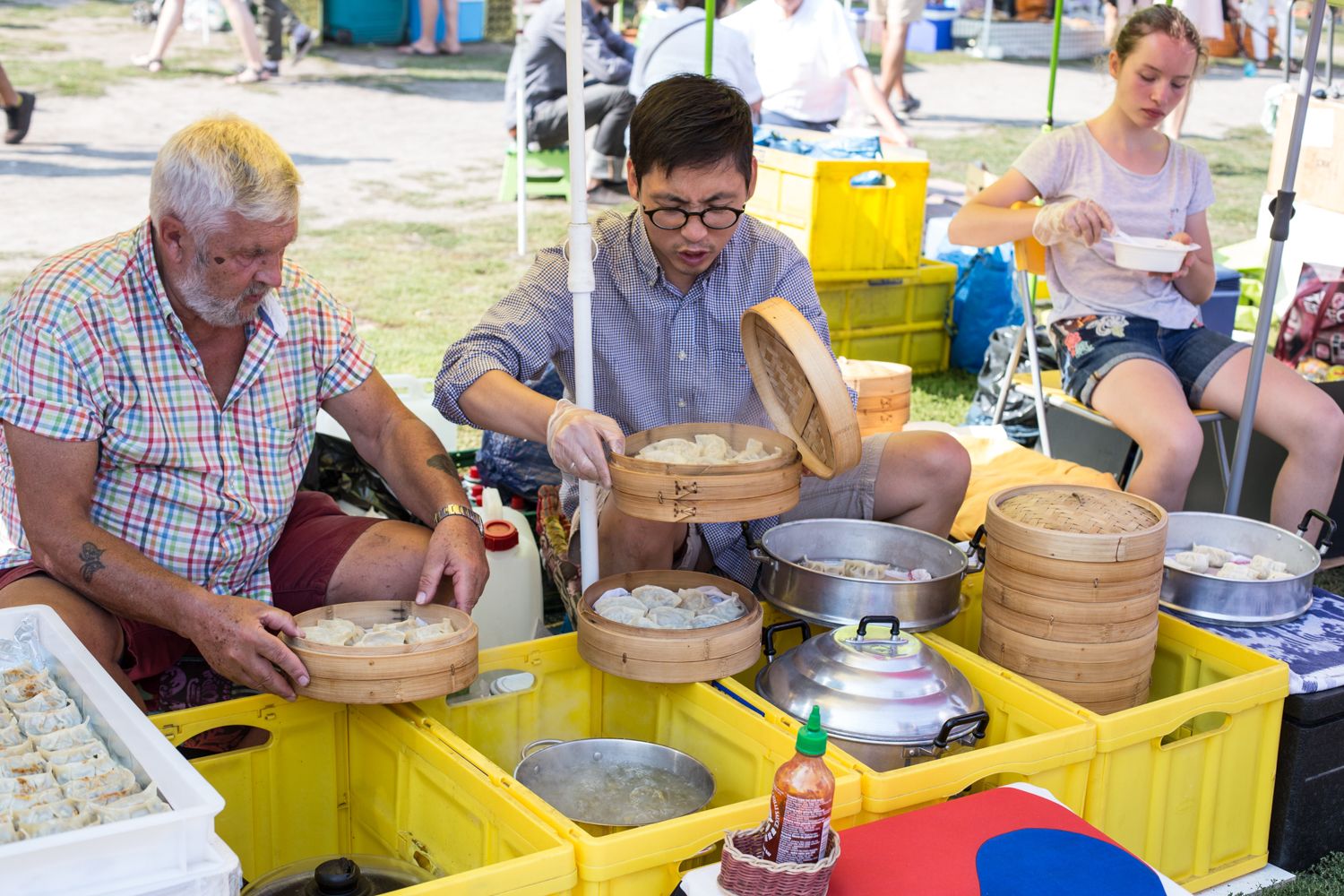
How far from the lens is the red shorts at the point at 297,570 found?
2586 millimetres

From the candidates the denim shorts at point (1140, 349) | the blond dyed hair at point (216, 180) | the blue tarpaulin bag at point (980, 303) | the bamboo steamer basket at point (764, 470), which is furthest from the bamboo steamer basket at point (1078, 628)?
the blue tarpaulin bag at point (980, 303)

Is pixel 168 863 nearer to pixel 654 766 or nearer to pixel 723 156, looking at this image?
pixel 654 766

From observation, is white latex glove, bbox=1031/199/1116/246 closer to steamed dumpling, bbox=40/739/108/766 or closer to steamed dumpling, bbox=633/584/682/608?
steamed dumpling, bbox=633/584/682/608

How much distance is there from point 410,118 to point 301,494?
395 inches

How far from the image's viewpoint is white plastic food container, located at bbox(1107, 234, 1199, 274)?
146 inches

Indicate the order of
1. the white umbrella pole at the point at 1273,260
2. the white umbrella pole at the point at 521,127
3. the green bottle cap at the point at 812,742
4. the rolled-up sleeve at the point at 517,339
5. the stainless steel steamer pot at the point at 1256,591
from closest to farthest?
the green bottle cap at the point at 812,742 < the rolled-up sleeve at the point at 517,339 < the stainless steel steamer pot at the point at 1256,591 < the white umbrella pole at the point at 1273,260 < the white umbrella pole at the point at 521,127

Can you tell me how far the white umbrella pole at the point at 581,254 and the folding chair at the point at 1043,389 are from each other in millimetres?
1851

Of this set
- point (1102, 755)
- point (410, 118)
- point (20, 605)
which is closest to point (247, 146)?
point (20, 605)

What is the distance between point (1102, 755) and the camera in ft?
7.99

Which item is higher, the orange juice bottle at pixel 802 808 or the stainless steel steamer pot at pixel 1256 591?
the orange juice bottle at pixel 802 808

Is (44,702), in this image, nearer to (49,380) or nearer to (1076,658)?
(49,380)

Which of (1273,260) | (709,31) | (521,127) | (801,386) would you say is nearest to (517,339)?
(801,386)

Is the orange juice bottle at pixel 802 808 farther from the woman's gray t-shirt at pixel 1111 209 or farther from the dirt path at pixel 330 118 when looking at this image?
the dirt path at pixel 330 118

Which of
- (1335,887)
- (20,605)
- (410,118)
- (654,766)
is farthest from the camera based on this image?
(410,118)
